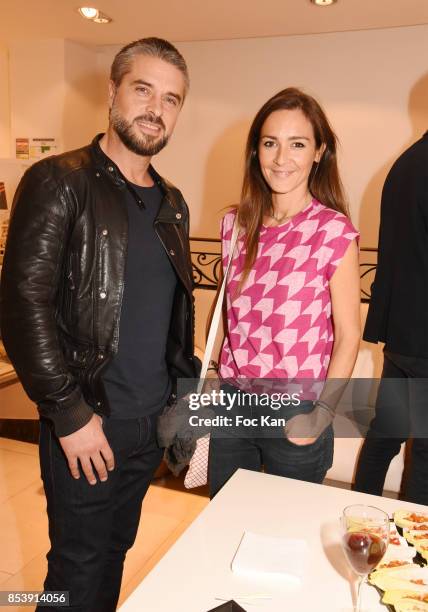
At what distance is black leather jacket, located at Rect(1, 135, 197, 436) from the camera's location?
1354mm

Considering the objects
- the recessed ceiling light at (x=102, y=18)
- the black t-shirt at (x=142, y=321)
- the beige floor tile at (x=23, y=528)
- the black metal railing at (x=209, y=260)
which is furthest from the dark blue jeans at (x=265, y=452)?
the recessed ceiling light at (x=102, y=18)

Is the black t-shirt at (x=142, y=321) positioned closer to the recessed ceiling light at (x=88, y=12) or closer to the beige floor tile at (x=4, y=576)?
the beige floor tile at (x=4, y=576)

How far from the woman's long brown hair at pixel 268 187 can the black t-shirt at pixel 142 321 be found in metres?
0.25

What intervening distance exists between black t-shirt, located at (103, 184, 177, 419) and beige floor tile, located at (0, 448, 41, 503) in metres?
1.86

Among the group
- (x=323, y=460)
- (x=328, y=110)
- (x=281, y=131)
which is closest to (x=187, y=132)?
(x=328, y=110)

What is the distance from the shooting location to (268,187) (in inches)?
69.0

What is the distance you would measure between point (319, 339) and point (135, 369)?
0.52 m

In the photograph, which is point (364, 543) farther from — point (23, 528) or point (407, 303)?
point (23, 528)

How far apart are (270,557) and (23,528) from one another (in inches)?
78.5

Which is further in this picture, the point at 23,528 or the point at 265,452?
the point at 23,528

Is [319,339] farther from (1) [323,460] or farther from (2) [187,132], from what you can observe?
(2) [187,132]

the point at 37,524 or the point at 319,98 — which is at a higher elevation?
the point at 319,98

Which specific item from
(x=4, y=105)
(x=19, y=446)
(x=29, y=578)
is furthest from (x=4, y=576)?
(x=4, y=105)

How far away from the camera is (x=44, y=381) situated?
4.44 ft
